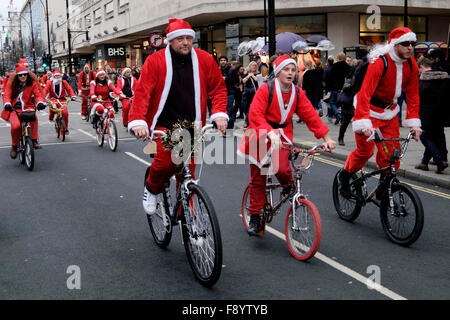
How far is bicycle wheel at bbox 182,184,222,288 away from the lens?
155 inches

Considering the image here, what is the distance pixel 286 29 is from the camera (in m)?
32.2

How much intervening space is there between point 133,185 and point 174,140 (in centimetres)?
408

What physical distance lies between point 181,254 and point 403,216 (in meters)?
2.10

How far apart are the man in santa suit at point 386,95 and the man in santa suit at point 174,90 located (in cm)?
162

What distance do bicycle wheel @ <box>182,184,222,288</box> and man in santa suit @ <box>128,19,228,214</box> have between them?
0.55 metres

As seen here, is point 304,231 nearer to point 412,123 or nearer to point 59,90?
point 412,123

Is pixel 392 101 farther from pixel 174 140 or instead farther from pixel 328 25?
pixel 328 25

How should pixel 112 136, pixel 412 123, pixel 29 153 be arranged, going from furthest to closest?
pixel 112 136, pixel 29 153, pixel 412 123

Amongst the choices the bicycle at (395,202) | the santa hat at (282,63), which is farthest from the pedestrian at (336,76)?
the santa hat at (282,63)

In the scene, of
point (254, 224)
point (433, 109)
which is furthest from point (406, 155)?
point (254, 224)

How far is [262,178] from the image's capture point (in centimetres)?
528

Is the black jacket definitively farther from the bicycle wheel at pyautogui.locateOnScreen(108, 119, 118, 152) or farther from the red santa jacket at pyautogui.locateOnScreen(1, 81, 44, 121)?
the red santa jacket at pyautogui.locateOnScreen(1, 81, 44, 121)

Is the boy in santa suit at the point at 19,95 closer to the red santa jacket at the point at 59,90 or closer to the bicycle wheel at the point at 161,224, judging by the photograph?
the red santa jacket at the point at 59,90

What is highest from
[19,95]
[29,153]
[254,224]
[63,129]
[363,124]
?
[19,95]
